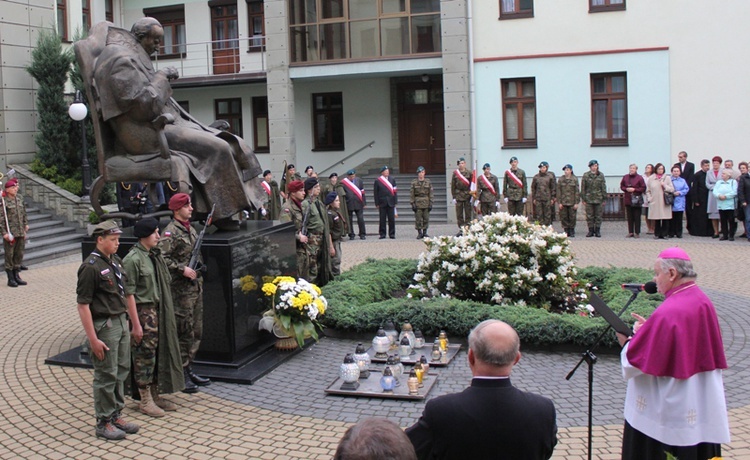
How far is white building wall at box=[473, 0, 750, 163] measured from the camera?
2134 centimetres

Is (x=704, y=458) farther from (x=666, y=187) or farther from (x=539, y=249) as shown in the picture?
(x=666, y=187)

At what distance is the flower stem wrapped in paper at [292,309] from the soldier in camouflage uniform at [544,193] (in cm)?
1254

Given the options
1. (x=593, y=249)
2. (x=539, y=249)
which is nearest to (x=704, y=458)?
(x=539, y=249)

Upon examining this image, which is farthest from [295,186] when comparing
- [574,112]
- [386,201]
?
[574,112]

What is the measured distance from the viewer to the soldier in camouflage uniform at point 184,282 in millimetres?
7621

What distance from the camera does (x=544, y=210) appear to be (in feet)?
67.6

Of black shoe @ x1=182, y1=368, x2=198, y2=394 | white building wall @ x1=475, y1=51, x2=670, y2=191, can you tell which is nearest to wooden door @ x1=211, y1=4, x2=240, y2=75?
white building wall @ x1=475, y1=51, x2=670, y2=191

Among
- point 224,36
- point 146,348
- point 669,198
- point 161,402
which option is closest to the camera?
point 146,348

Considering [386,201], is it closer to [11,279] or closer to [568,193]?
[568,193]

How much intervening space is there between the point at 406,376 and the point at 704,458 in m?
3.54

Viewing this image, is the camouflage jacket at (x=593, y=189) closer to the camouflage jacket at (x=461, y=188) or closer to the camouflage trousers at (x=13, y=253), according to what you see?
the camouflage jacket at (x=461, y=188)

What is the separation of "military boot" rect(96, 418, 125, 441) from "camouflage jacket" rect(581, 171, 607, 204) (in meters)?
15.4

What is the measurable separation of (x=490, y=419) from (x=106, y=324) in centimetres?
419

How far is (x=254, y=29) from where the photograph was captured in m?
29.5
